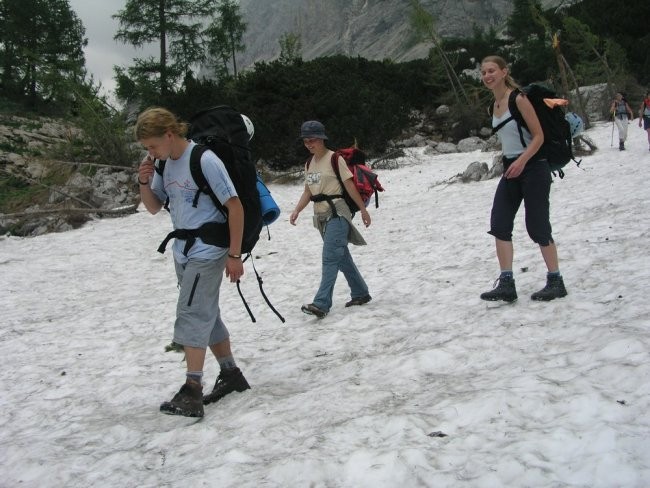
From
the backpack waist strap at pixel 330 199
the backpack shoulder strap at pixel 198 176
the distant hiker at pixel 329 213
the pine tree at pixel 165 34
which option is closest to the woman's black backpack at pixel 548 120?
the distant hiker at pixel 329 213

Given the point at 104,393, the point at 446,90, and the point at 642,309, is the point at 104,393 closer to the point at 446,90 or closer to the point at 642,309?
the point at 642,309

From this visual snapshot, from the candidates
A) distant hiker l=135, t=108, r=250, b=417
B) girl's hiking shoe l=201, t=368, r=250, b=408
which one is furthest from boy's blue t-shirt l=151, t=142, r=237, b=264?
girl's hiking shoe l=201, t=368, r=250, b=408

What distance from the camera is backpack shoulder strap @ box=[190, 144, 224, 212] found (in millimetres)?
3170

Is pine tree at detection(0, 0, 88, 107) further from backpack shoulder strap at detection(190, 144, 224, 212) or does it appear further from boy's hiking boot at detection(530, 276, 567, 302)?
boy's hiking boot at detection(530, 276, 567, 302)

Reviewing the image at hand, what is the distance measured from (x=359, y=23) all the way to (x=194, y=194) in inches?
4688

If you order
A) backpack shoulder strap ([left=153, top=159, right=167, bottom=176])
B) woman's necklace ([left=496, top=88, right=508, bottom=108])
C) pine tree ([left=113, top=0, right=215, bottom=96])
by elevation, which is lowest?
backpack shoulder strap ([left=153, top=159, right=167, bottom=176])

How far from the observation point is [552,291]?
4.37 meters

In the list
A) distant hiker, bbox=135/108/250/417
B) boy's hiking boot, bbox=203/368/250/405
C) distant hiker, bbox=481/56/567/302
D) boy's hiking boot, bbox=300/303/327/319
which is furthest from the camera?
boy's hiking boot, bbox=300/303/327/319

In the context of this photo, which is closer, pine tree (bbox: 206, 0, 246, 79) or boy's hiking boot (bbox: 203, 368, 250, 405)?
boy's hiking boot (bbox: 203, 368, 250, 405)

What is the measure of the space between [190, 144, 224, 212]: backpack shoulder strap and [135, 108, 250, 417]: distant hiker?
3 centimetres

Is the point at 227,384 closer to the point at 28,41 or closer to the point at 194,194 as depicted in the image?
the point at 194,194

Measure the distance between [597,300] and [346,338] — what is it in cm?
219

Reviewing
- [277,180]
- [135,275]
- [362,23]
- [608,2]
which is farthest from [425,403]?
[362,23]

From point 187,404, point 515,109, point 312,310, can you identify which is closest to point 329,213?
point 312,310
